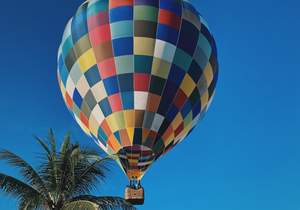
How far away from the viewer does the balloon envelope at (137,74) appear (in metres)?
17.1

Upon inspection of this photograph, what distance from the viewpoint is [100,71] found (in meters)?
17.8

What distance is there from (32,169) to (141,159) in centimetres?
396

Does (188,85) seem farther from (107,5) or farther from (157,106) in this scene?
(107,5)

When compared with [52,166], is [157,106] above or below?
above

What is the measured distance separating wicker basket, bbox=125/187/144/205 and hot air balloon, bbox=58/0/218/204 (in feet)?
0.11

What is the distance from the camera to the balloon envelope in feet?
56.0

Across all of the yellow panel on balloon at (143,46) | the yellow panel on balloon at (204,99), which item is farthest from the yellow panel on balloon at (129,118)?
the yellow panel on balloon at (204,99)

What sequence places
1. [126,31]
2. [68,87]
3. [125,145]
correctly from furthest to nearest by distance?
[68,87] < [126,31] < [125,145]

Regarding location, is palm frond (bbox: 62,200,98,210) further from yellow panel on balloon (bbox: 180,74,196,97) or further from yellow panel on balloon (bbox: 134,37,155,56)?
yellow panel on balloon (bbox: 134,37,155,56)

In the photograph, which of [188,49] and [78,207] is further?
[188,49]

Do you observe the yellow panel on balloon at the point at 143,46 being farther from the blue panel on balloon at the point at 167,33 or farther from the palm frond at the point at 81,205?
the palm frond at the point at 81,205

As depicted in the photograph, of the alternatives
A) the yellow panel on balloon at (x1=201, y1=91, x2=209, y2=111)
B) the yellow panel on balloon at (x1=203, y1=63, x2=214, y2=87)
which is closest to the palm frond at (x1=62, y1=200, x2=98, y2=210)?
the yellow panel on balloon at (x1=201, y1=91, x2=209, y2=111)

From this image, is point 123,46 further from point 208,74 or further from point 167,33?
point 208,74

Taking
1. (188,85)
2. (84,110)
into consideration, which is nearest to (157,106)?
(188,85)
